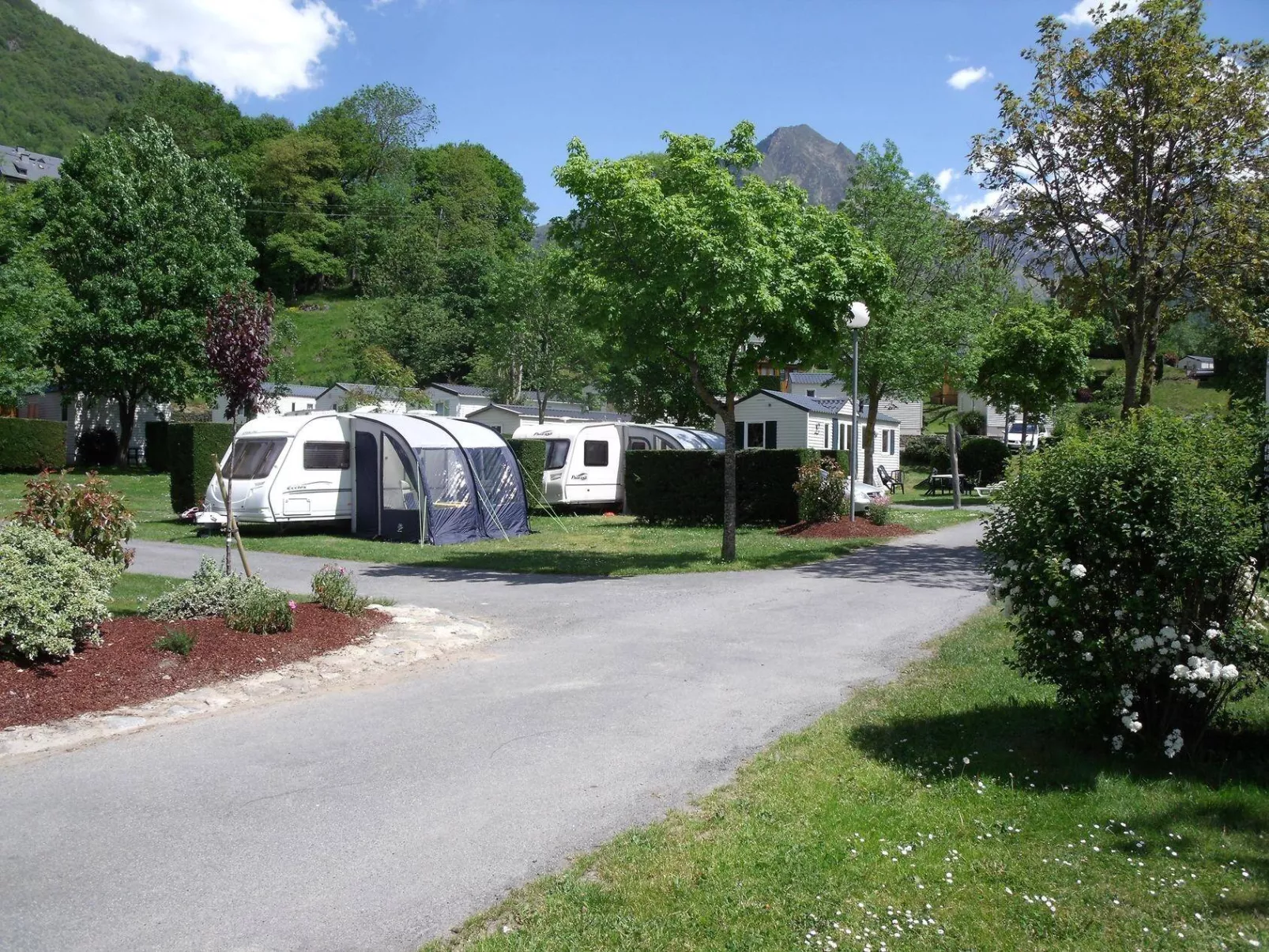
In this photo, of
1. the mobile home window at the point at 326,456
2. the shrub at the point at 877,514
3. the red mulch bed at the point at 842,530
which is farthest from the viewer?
the shrub at the point at 877,514

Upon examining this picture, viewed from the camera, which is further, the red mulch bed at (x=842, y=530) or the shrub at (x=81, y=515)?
the red mulch bed at (x=842, y=530)

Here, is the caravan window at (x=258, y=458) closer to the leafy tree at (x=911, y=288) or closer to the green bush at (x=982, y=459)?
the leafy tree at (x=911, y=288)

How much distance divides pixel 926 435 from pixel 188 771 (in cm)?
4497

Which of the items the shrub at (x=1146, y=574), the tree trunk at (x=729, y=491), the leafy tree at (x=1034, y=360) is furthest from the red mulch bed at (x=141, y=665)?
the leafy tree at (x=1034, y=360)

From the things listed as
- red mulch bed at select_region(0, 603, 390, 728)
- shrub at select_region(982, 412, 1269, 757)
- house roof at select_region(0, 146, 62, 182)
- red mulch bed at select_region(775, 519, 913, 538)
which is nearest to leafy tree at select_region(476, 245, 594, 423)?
red mulch bed at select_region(775, 519, 913, 538)


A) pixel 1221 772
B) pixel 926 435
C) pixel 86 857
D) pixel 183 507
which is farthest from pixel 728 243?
pixel 926 435

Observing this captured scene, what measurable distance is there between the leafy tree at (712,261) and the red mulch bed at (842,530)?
393 centimetres

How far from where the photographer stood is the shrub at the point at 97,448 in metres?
34.3

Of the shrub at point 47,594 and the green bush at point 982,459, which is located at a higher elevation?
the green bush at point 982,459

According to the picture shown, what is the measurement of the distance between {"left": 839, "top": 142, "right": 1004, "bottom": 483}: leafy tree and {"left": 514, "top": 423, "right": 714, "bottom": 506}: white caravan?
19.9ft

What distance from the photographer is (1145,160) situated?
48.6ft

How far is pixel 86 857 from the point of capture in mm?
4262

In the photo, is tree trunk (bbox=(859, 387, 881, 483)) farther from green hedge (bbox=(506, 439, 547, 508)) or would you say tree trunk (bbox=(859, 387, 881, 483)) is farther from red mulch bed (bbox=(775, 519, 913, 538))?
green hedge (bbox=(506, 439, 547, 508))

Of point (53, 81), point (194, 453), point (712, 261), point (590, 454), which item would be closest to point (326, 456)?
point (194, 453)
